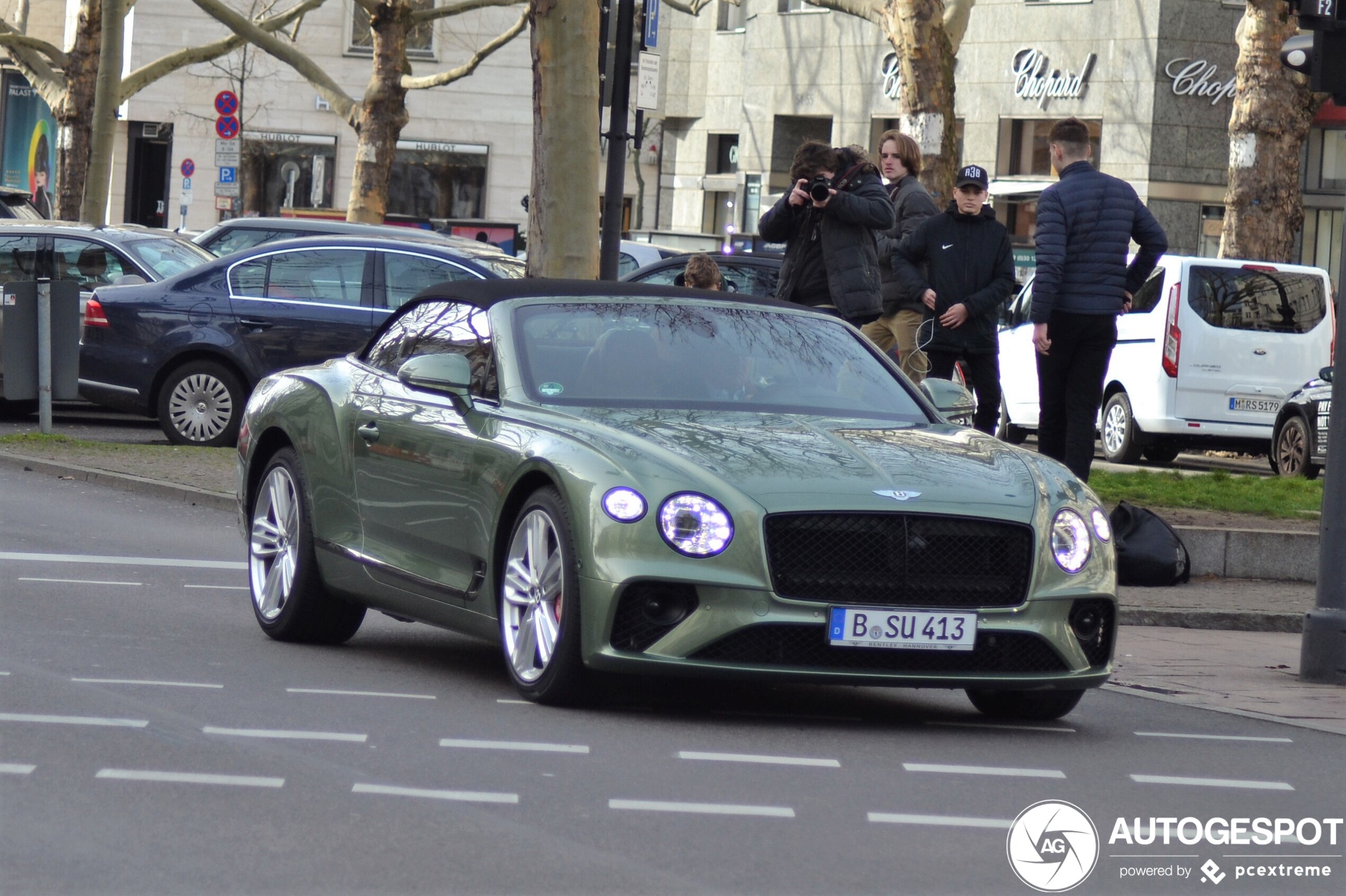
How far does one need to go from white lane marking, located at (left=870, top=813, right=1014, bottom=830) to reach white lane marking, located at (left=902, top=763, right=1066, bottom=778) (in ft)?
2.28

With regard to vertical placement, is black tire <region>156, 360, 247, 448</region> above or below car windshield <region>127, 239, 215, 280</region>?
below

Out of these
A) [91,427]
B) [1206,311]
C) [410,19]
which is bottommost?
[91,427]

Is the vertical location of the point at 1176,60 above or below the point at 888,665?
above

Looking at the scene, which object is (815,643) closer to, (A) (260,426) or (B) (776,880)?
(B) (776,880)

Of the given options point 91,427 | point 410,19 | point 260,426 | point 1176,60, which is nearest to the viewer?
point 260,426

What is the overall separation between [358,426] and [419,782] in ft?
9.45

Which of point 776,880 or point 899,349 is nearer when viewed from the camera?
point 776,880

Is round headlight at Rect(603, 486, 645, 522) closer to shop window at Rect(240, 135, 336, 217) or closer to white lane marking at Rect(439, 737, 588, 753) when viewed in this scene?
white lane marking at Rect(439, 737, 588, 753)

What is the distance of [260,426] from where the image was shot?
386 inches

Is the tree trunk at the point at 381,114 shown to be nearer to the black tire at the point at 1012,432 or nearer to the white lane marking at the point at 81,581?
the black tire at the point at 1012,432

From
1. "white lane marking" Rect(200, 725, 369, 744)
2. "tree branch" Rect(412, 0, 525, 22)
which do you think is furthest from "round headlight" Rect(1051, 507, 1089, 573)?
"tree branch" Rect(412, 0, 525, 22)

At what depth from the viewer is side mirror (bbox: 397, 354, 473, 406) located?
8273 millimetres

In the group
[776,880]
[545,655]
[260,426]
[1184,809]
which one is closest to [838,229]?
[260,426]

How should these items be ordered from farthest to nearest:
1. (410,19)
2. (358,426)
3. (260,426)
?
(410,19)
(260,426)
(358,426)
